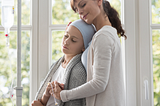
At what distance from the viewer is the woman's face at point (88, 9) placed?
1105 mm

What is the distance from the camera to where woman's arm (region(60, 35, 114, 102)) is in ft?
3.33

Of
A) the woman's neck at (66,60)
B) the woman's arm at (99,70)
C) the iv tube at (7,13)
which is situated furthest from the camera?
the iv tube at (7,13)

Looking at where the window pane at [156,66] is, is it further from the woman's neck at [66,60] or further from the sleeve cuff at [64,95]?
the sleeve cuff at [64,95]

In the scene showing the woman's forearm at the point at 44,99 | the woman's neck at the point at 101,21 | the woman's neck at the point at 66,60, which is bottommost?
the woman's forearm at the point at 44,99

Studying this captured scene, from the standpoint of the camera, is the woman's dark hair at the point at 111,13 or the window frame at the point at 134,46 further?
the window frame at the point at 134,46

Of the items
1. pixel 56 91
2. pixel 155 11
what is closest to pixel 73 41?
pixel 56 91

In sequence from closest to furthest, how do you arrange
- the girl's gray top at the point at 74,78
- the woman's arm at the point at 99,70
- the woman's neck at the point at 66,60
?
1. the woman's arm at the point at 99,70
2. the girl's gray top at the point at 74,78
3. the woman's neck at the point at 66,60

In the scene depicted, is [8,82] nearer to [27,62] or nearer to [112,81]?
[27,62]

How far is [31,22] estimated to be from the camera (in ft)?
5.14

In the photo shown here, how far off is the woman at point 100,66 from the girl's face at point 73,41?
74mm

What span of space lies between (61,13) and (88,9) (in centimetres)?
53

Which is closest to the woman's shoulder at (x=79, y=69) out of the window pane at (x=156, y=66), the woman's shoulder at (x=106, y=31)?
the woman's shoulder at (x=106, y=31)

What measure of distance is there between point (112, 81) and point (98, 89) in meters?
0.10

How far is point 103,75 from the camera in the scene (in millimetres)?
1016
